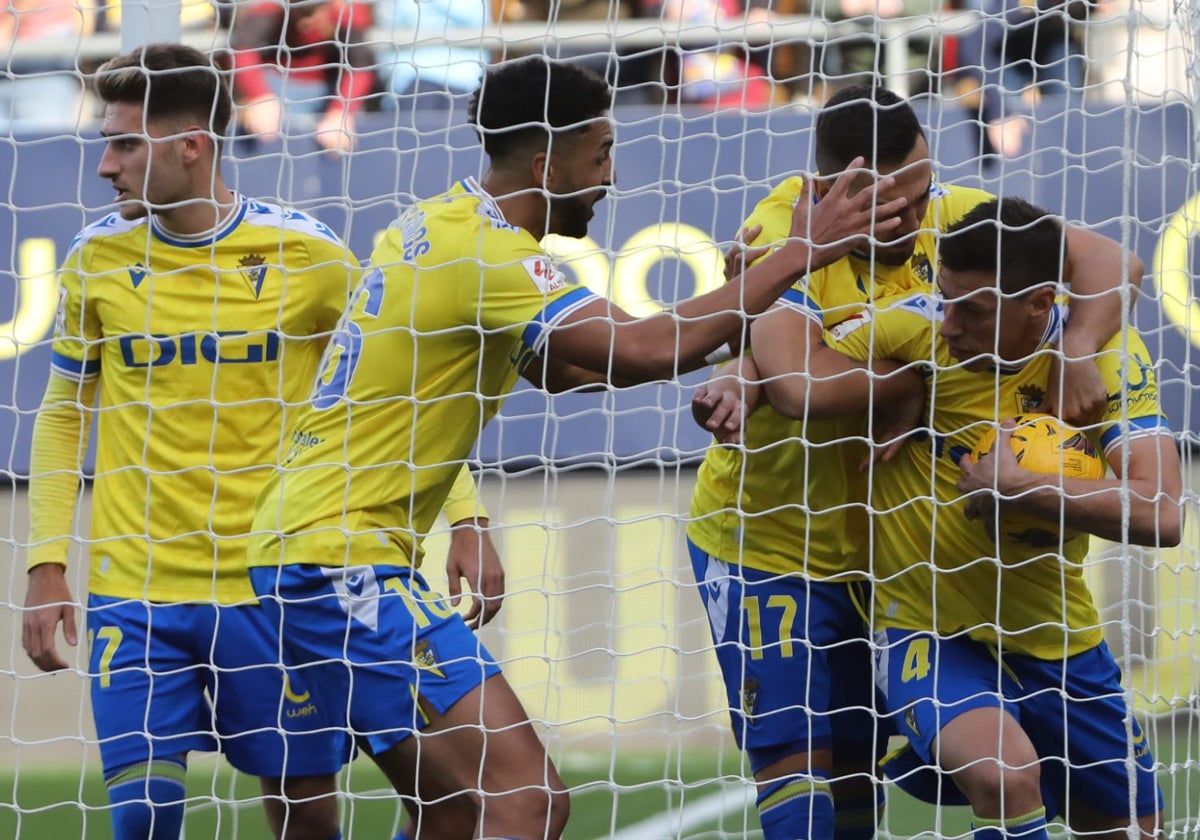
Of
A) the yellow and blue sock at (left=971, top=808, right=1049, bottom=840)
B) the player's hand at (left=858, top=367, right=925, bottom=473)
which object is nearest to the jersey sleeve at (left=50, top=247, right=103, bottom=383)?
the player's hand at (left=858, top=367, right=925, bottom=473)

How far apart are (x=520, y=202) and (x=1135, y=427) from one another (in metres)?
1.22

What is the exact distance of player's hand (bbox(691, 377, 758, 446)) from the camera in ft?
9.64

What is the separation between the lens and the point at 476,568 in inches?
131

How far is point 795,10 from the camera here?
7078 mm

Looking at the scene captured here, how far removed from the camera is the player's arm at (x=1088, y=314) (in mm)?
2928

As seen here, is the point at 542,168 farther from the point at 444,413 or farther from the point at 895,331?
the point at 895,331

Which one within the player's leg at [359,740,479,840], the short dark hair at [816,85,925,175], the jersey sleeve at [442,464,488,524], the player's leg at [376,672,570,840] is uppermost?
the short dark hair at [816,85,925,175]

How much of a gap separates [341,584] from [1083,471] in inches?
54.2

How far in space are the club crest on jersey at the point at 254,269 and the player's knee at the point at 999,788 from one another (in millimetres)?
1720

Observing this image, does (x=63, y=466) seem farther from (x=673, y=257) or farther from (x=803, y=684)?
(x=673, y=257)

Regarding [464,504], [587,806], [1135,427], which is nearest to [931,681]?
[1135,427]

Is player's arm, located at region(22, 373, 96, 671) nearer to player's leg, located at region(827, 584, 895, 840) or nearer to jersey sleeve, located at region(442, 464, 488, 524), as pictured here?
jersey sleeve, located at region(442, 464, 488, 524)

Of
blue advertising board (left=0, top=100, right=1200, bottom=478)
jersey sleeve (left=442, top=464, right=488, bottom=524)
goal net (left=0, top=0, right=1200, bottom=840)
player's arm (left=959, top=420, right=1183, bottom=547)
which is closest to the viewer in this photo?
player's arm (left=959, top=420, right=1183, bottom=547)

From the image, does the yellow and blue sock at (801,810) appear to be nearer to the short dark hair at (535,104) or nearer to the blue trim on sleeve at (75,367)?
the short dark hair at (535,104)
